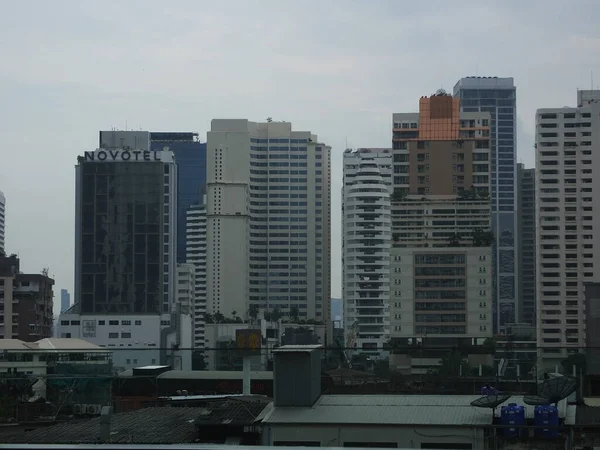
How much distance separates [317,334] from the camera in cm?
8244

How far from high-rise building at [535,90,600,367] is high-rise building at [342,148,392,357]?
14.8 metres

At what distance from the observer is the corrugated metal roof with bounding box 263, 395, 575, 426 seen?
11.6 meters

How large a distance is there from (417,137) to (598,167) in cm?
1276

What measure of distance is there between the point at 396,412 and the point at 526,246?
93.4 m

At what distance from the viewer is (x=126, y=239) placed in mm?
72500

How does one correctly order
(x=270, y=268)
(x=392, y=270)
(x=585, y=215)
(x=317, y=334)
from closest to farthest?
1. (x=392, y=270)
2. (x=585, y=215)
3. (x=317, y=334)
4. (x=270, y=268)

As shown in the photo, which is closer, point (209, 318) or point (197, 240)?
point (209, 318)

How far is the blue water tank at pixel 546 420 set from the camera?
10875 mm

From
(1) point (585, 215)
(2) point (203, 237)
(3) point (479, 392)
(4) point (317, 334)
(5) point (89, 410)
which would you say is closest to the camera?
(3) point (479, 392)

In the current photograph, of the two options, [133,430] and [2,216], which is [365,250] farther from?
[133,430]

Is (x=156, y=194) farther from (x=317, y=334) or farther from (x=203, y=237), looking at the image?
(x=203, y=237)

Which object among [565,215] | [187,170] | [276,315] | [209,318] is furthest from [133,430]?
[187,170]

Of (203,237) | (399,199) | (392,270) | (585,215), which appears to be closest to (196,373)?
(392,270)

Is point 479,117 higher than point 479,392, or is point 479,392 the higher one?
point 479,117
